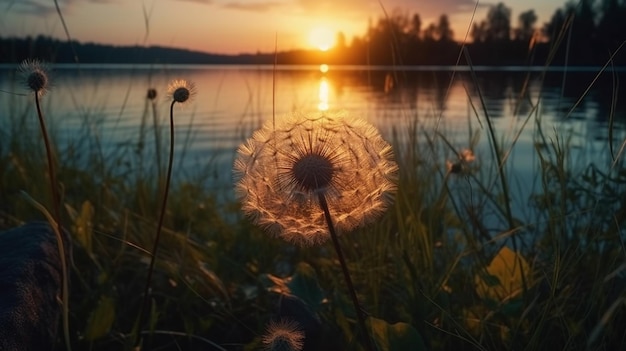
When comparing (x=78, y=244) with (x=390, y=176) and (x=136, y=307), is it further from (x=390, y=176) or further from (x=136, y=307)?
(x=390, y=176)

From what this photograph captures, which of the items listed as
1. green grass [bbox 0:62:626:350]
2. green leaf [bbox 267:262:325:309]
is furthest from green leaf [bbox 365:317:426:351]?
green leaf [bbox 267:262:325:309]

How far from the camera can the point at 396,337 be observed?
1719 mm

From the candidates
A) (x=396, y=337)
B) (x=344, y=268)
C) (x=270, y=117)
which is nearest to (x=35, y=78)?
(x=344, y=268)

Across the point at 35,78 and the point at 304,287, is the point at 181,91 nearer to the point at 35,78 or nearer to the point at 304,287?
the point at 35,78

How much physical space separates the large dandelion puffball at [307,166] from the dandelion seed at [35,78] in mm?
547

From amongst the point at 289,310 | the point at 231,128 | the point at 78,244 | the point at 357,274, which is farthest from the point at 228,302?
the point at 231,128

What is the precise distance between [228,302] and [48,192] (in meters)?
1.79

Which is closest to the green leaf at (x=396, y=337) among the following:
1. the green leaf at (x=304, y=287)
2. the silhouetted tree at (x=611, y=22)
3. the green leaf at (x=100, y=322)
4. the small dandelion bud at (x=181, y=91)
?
the green leaf at (x=304, y=287)

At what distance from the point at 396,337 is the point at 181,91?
92 cm

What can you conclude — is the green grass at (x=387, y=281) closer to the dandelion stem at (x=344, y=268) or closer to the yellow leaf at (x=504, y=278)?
the yellow leaf at (x=504, y=278)

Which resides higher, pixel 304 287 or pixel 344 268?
pixel 344 268

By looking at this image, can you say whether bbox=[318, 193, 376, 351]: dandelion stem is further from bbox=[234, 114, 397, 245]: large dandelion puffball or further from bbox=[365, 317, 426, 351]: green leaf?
bbox=[365, 317, 426, 351]: green leaf

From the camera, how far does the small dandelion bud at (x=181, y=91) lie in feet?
5.36

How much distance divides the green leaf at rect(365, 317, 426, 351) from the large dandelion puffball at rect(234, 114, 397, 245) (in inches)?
12.8
